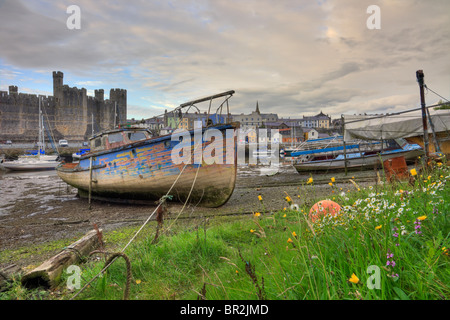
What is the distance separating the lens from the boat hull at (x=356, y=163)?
45.6 feet

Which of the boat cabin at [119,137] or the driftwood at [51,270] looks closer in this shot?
the driftwood at [51,270]

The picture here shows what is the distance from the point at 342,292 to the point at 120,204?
11.5 meters

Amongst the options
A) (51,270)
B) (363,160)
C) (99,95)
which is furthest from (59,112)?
(51,270)

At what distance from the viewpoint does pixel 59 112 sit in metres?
66.2

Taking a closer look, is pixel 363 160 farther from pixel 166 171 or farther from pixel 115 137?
pixel 115 137

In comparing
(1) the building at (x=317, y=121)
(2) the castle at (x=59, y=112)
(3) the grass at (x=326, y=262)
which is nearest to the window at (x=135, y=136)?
(3) the grass at (x=326, y=262)

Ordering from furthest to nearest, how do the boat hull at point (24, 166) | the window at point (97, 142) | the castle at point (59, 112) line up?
the castle at point (59, 112) < the boat hull at point (24, 166) < the window at point (97, 142)

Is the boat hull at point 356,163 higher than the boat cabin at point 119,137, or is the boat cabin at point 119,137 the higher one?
the boat cabin at point 119,137

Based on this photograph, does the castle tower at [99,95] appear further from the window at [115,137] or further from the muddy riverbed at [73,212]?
the window at [115,137]

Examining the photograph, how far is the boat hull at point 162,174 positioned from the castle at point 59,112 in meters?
51.9

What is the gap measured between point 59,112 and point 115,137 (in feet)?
217

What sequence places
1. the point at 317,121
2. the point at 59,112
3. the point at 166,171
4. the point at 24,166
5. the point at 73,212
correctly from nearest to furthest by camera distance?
1. the point at 166,171
2. the point at 73,212
3. the point at 24,166
4. the point at 59,112
5. the point at 317,121
